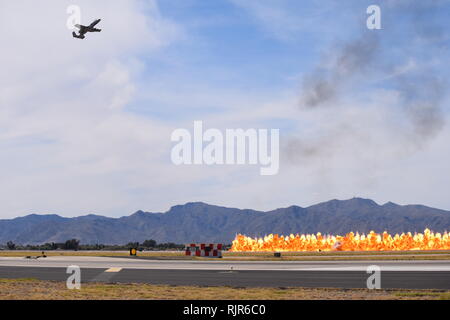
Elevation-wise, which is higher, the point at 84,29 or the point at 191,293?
the point at 84,29

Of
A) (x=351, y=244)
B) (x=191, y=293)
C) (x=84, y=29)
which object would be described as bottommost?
(x=351, y=244)

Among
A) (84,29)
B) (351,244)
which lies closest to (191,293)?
(84,29)

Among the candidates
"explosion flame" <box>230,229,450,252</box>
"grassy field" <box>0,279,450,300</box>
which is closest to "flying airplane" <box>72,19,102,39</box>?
"grassy field" <box>0,279,450,300</box>

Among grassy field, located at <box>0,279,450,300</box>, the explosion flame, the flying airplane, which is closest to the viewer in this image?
grassy field, located at <box>0,279,450,300</box>

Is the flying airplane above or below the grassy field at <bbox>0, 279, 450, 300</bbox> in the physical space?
above

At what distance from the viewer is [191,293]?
26.8 meters

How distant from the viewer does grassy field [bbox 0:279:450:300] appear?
80.6 ft

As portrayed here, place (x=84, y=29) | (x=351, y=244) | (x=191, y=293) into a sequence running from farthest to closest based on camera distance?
(x=351, y=244), (x=84, y=29), (x=191, y=293)

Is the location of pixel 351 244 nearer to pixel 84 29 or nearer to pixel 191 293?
pixel 84 29

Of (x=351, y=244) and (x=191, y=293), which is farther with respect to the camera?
(x=351, y=244)

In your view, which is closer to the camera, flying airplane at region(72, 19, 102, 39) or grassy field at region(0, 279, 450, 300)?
grassy field at region(0, 279, 450, 300)

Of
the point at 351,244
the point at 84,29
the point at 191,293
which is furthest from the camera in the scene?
the point at 351,244

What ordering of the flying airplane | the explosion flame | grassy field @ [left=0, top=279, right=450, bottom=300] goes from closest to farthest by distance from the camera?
grassy field @ [left=0, top=279, right=450, bottom=300] → the flying airplane → the explosion flame

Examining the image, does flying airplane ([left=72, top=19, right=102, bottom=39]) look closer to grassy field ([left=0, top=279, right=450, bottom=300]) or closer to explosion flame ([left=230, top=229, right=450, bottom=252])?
grassy field ([left=0, top=279, right=450, bottom=300])
